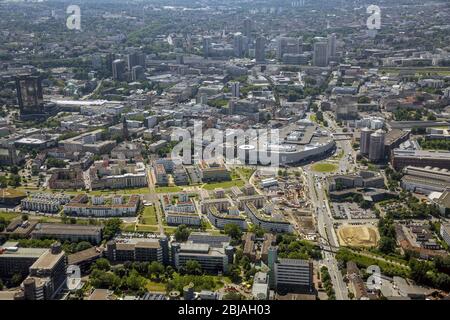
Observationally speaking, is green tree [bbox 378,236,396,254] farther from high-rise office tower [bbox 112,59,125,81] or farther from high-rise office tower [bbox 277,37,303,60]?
high-rise office tower [bbox 277,37,303,60]

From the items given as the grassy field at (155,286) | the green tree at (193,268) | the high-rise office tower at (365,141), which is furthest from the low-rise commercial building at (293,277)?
the high-rise office tower at (365,141)

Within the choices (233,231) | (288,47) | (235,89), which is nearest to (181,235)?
(233,231)

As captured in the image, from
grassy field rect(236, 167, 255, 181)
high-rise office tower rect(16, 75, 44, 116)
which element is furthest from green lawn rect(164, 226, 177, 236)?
high-rise office tower rect(16, 75, 44, 116)

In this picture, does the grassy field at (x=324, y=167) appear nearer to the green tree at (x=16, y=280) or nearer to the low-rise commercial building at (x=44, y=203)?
the low-rise commercial building at (x=44, y=203)

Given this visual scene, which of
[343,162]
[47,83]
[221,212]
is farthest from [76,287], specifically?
[47,83]

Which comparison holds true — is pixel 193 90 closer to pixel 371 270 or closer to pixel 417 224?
pixel 417 224

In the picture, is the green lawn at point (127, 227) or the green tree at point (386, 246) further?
the green lawn at point (127, 227)
